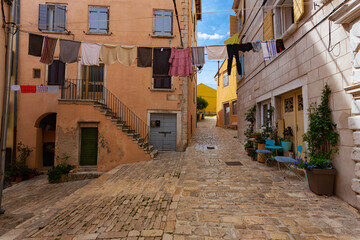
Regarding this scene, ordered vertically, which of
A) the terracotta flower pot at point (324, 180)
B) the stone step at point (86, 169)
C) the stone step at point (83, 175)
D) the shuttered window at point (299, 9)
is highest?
the shuttered window at point (299, 9)

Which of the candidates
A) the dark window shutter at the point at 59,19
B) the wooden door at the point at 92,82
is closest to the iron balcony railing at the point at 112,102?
the wooden door at the point at 92,82

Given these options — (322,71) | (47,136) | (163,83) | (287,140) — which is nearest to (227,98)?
(163,83)

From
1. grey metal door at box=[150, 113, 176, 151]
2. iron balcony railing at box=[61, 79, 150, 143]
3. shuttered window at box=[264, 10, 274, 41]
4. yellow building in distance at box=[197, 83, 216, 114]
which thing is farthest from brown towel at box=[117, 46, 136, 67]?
yellow building in distance at box=[197, 83, 216, 114]

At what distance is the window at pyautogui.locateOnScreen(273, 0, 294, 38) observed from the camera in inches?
232

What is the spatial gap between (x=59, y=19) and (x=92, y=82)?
3.82 meters

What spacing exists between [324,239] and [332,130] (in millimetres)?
2383

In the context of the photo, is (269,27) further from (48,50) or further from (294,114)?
(48,50)

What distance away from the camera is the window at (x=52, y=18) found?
30.0 feet

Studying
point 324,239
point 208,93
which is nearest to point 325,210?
point 324,239

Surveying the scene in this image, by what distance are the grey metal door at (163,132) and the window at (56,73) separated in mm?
5403

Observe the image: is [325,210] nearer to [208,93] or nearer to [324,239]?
[324,239]

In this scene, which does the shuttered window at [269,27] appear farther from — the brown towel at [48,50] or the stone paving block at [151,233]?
the brown towel at [48,50]

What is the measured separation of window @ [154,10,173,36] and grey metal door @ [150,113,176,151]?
4688 millimetres

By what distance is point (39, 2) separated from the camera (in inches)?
365
